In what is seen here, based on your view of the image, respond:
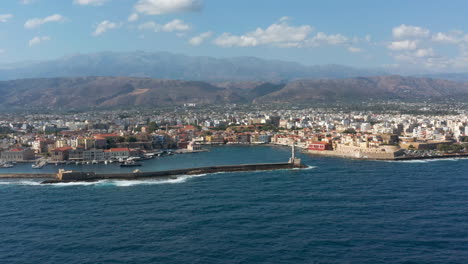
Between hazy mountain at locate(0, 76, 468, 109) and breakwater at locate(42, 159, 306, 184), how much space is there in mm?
87706

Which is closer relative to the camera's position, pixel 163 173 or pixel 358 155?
pixel 163 173

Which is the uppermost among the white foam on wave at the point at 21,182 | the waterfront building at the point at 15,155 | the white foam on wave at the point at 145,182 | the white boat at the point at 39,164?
the waterfront building at the point at 15,155

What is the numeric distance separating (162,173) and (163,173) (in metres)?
0.06

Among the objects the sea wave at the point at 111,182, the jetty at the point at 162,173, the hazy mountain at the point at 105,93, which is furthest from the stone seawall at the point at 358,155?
the hazy mountain at the point at 105,93

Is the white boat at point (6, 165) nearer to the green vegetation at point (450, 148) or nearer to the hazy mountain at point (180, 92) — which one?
the green vegetation at point (450, 148)

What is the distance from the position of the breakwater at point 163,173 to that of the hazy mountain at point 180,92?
87.7 meters

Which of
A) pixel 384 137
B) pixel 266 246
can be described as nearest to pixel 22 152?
pixel 266 246

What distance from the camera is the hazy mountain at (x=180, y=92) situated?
117125 mm

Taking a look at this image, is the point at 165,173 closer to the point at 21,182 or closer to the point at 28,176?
the point at 21,182

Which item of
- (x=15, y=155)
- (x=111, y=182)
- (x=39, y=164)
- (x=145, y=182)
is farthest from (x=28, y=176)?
(x=15, y=155)

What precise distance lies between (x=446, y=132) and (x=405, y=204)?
2636cm

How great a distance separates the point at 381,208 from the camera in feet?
57.4

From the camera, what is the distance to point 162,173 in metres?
25.1

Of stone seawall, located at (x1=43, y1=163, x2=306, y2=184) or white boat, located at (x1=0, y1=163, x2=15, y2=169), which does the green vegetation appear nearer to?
stone seawall, located at (x1=43, y1=163, x2=306, y2=184)
